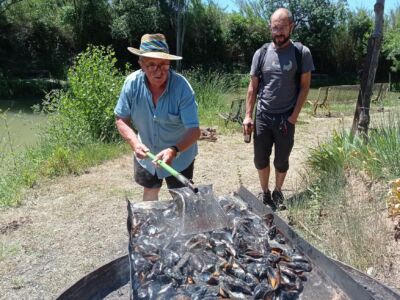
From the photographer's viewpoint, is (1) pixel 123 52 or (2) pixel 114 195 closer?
(2) pixel 114 195

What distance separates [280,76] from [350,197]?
4.43 feet

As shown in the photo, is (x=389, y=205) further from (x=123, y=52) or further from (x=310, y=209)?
(x=123, y=52)

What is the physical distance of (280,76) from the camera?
4613mm

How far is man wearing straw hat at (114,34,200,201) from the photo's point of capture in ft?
10.7

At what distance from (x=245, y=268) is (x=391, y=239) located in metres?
1.95

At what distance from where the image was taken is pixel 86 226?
5.21 m

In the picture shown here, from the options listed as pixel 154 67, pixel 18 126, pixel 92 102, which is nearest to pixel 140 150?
pixel 154 67

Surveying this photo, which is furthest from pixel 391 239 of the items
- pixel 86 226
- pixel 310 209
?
pixel 86 226

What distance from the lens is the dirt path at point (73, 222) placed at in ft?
13.6

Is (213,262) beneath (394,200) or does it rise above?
above

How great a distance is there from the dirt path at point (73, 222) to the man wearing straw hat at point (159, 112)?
107cm

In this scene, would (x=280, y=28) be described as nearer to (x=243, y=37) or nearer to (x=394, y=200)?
(x=394, y=200)

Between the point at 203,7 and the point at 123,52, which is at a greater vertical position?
the point at 203,7

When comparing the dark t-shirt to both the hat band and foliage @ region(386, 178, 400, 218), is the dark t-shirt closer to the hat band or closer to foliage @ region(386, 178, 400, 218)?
foliage @ region(386, 178, 400, 218)
